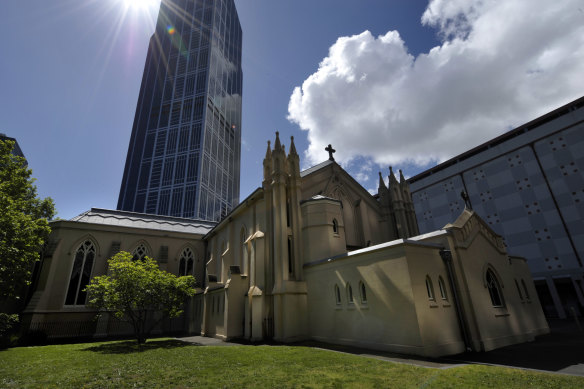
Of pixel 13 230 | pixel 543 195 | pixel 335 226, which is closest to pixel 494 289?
pixel 335 226

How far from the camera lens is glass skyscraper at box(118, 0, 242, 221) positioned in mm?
92375

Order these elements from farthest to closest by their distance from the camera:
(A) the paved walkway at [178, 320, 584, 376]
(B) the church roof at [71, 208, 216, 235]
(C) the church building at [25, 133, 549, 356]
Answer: (B) the church roof at [71, 208, 216, 235], (C) the church building at [25, 133, 549, 356], (A) the paved walkway at [178, 320, 584, 376]

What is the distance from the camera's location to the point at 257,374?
29.3 ft

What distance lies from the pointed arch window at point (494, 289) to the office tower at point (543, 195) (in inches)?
1123

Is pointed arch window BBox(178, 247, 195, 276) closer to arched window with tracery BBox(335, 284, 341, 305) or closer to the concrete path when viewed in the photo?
arched window with tracery BBox(335, 284, 341, 305)

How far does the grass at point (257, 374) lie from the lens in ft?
25.4

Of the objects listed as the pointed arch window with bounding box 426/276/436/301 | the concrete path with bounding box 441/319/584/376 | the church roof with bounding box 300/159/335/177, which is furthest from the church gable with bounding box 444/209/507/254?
the church roof with bounding box 300/159/335/177

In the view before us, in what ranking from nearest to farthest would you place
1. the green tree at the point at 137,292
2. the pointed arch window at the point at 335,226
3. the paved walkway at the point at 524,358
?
the paved walkway at the point at 524,358 < the green tree at the point at 137,292 < the pointed arch window at the point at 335,226

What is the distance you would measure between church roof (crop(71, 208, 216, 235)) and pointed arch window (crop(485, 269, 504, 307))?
30591 millimetres

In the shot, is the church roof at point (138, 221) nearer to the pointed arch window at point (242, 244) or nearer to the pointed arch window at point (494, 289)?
the pointed arch window at point (242, 244)

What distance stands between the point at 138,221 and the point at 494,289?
35504 mm

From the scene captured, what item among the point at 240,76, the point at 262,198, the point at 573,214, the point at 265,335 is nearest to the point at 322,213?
the point at 262,198

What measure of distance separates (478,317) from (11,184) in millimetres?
28817

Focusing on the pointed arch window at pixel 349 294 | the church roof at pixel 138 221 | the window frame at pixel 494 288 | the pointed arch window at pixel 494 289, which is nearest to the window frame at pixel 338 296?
the pointed arch window at pixel 349 294
